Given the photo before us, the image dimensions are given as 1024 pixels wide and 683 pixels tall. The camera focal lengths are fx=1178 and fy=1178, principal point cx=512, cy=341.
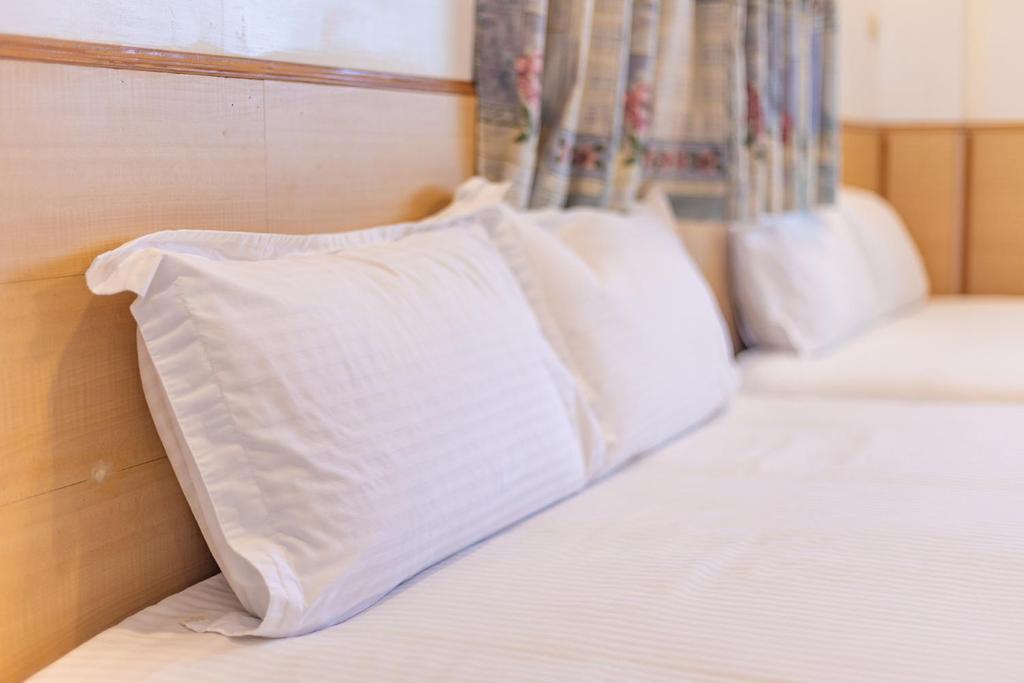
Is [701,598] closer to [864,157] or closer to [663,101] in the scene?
[663,101]

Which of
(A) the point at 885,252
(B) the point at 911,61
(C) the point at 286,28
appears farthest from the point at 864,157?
(C) the point at 286,28

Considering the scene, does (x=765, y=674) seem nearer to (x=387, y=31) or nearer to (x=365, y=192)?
(x=365, y=192)

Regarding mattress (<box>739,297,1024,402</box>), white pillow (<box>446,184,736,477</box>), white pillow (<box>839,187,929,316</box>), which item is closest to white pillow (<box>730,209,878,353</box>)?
mattress (<box>739,297,1024,402</box>)

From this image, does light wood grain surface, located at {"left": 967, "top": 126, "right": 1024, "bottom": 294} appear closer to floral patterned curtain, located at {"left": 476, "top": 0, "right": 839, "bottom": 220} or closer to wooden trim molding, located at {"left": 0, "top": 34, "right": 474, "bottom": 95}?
floral patterned curtain, located at {"left": 476, "top": 0, "right": 839, "bottom": 220}

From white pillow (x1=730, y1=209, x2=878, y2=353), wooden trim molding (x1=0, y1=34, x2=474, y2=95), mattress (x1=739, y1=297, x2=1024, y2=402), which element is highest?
wooden trim molding (x1=0, y1=34, x2=474, y2=95)

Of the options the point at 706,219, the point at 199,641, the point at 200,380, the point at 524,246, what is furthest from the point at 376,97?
the point at 706,219

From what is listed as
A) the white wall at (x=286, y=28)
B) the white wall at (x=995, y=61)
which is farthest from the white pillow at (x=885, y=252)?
the white wall at (x=286, y=28)

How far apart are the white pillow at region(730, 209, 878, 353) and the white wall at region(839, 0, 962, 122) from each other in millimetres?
1231

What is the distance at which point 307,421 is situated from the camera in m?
1.13

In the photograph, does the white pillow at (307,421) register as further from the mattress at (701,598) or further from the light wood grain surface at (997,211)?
the light wood grain surface at (997,211)

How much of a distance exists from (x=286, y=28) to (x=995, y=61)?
3.09 meters

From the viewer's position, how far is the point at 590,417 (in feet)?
5.36

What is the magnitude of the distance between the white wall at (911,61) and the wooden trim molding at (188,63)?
2.59 meters

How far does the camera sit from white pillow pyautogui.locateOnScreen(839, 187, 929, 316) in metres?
3.17
